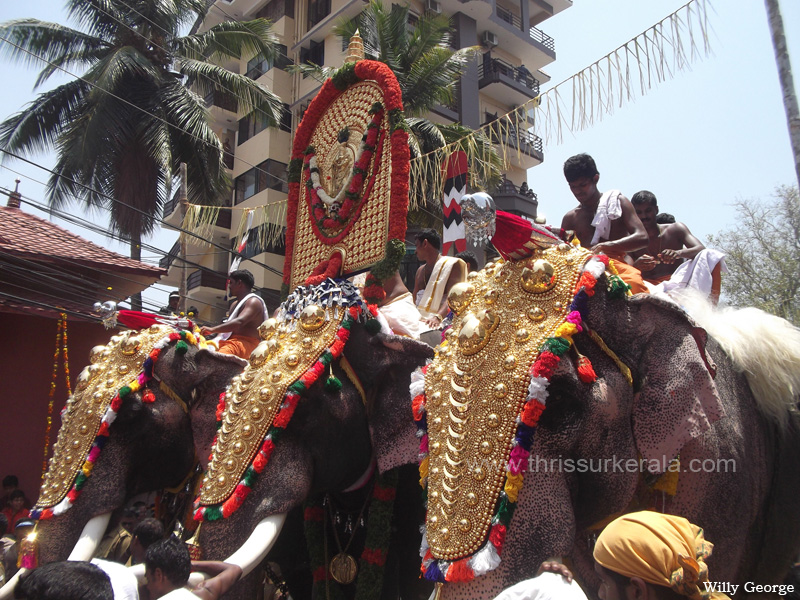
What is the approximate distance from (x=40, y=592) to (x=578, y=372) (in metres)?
2.02

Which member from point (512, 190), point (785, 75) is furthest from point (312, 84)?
point (785, 75)

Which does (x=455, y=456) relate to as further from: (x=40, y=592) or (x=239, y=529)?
(x=40, y=592)

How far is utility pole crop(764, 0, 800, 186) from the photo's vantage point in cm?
511

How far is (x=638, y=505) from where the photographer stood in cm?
324

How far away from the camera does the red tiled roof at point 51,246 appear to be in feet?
33.7

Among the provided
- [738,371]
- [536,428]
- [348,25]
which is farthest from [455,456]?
[348,25]

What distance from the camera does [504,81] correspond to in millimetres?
26984

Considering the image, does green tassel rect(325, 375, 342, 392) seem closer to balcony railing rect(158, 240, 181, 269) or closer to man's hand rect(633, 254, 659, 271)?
man's hand rect(633, 254, 659, 271)

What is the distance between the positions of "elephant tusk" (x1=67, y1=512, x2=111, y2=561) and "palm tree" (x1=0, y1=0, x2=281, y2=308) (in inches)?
503

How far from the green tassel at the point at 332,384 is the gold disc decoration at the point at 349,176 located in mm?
1073

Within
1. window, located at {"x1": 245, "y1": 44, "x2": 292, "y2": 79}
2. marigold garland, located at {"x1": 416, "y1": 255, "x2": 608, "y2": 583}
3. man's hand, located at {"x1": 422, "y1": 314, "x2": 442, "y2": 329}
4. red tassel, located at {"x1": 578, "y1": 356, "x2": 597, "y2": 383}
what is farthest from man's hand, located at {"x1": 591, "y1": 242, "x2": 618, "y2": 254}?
window, located at {"x1": 245, "y1": 44, "x2": 292, "y2": 79}

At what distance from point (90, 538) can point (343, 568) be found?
1.56m

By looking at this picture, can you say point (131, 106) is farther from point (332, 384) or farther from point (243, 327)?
point (332, 384)

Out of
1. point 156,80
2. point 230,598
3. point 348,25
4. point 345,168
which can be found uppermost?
point 348,25
